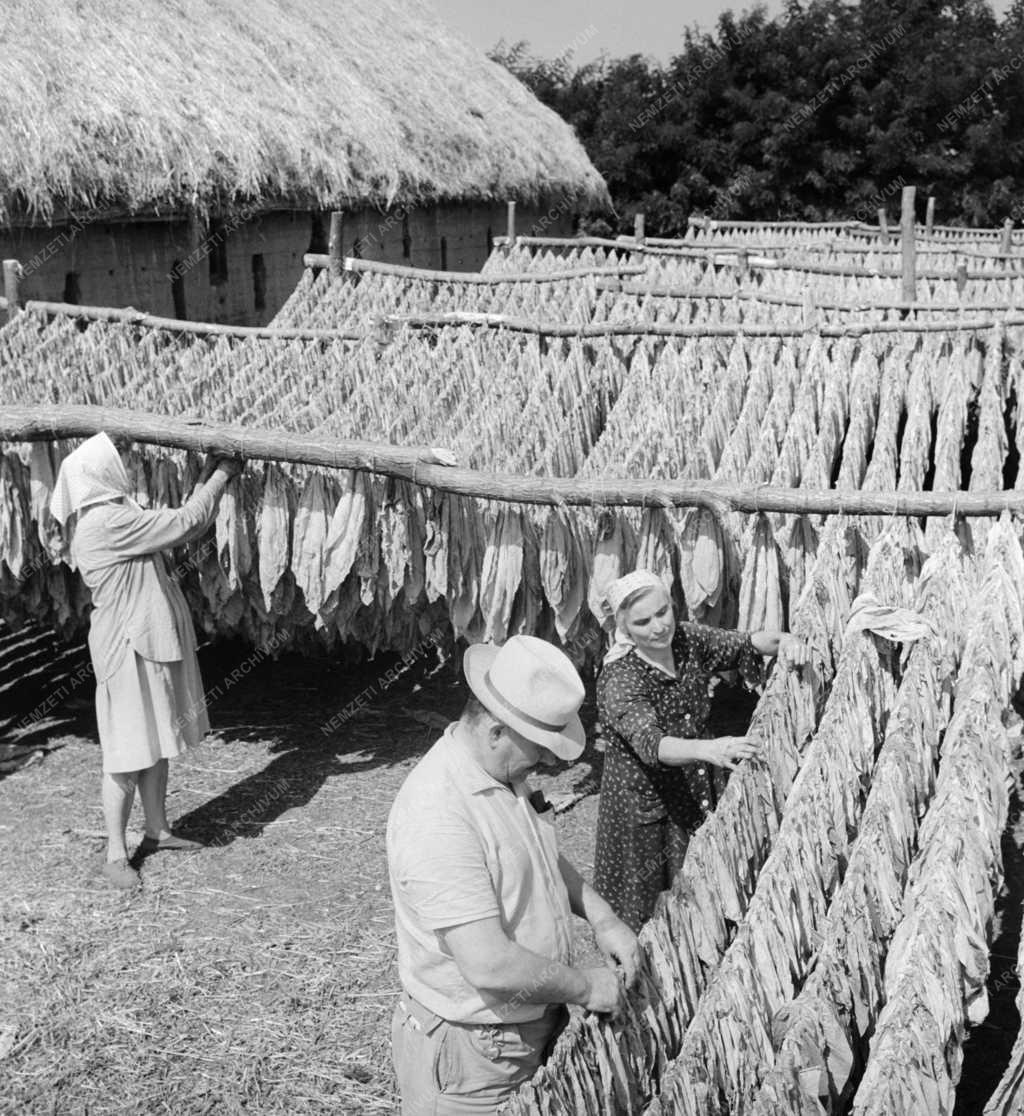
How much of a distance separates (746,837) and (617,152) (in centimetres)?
2270

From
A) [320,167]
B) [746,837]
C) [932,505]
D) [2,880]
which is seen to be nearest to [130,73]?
[320,167]

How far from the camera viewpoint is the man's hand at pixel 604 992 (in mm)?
2625

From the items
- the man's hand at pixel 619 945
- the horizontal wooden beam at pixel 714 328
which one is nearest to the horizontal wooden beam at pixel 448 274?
the horizontal wooden beam at pixel 714 328

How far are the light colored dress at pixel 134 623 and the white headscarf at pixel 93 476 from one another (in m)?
0.05

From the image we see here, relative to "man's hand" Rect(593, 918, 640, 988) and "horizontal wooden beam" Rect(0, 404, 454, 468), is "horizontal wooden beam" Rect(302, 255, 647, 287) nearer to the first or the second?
"horizontal wooden beam" Rect(0, 404, 454, 468)

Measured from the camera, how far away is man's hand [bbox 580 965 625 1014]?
8.61 ft

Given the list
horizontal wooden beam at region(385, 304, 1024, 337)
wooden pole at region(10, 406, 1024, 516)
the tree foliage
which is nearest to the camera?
wooden pole at region(10, 406, 1024, 516)

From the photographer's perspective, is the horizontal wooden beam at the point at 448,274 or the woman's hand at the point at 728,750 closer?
the woman's hand at the point at 728,750

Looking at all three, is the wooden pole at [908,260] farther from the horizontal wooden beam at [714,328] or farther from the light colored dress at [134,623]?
the light colored dress at [134,623]

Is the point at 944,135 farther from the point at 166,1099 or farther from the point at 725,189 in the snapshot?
the point at 166,1099

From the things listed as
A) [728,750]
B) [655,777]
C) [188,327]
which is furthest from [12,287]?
[728,750]

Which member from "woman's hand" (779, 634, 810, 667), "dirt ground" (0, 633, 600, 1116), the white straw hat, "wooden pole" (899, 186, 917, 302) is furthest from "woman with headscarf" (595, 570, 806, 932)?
"wooden pole" (899, 186, 917, 302)

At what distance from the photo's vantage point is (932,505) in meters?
4.05

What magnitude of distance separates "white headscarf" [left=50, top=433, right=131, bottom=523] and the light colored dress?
50 mm
